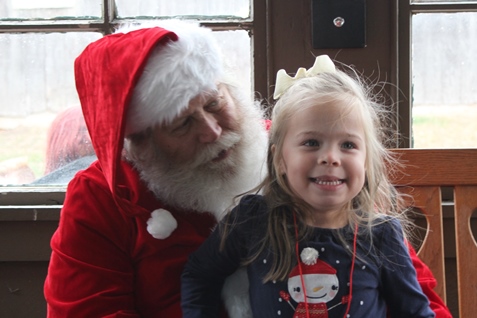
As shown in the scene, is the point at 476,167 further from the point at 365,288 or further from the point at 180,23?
the point at 180,23

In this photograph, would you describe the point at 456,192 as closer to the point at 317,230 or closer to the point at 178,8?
the point at 317,230

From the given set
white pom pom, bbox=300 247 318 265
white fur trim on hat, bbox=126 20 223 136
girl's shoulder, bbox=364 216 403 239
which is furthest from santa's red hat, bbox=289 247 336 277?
white fur trim on hat, bbox=126 20 223 136

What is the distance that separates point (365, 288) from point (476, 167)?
0.37 metres

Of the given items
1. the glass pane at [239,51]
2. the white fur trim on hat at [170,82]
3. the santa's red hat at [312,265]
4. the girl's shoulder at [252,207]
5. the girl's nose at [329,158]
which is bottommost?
the santa's red hat at [312,265]

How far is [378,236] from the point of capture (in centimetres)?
109

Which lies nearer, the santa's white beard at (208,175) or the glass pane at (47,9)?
the santa's white beard at (208,175)

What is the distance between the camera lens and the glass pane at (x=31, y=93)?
1.65m

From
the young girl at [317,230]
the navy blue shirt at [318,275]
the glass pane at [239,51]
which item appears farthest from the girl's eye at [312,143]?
the glass pane at [239,51]

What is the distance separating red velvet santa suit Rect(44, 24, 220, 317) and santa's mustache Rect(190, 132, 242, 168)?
111 mm

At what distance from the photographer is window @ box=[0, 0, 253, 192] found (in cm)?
161

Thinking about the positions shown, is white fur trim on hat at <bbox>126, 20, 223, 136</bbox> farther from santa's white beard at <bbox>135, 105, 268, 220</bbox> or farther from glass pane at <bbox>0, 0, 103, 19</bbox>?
glass pane at <bbox>0, 0, 103, 19</bbox>

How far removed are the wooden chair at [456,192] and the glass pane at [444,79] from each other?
377 mm

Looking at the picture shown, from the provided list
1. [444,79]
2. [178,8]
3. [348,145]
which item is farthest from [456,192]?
[178,8]

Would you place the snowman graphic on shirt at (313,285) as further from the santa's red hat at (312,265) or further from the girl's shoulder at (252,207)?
the girl's shoulder at (252,207)
